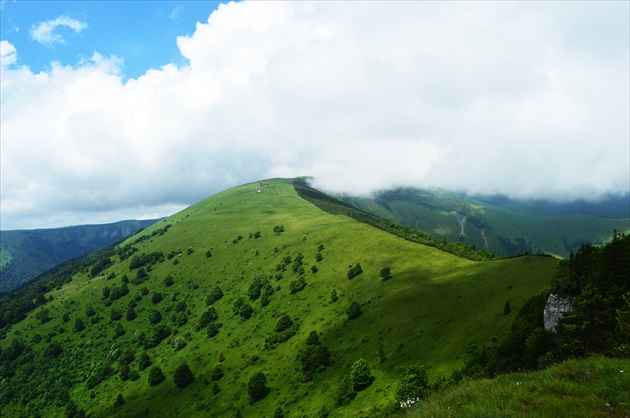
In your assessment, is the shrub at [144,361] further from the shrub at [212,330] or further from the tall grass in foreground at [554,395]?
the tall grass in foreground at [554,395]

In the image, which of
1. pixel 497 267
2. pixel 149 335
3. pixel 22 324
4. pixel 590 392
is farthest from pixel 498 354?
pixel 22 324

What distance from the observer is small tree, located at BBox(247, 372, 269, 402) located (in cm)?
8012

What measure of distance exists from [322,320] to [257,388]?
82.9 feet

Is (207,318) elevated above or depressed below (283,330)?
above

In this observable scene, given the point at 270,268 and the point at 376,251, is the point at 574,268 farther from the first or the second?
the point at 270,268

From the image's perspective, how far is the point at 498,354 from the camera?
43.9m

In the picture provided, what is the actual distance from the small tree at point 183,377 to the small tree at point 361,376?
58.1m

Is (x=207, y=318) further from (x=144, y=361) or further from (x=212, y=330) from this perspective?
(x=144, y=361)

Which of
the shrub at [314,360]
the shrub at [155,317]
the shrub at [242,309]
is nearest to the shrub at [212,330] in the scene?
the shrub at [242,309]

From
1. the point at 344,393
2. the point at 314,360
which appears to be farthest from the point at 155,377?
the point at 344,393

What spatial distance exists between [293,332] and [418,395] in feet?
190

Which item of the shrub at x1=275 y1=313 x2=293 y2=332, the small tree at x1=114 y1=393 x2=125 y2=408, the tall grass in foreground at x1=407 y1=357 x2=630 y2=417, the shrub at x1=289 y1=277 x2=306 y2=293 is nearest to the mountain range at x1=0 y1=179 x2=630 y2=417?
the tall grass in foreground at x1=407 y1=357 x2=630 y2=417

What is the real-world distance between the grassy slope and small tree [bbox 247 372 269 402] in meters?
2.36

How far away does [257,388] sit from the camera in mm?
80562
